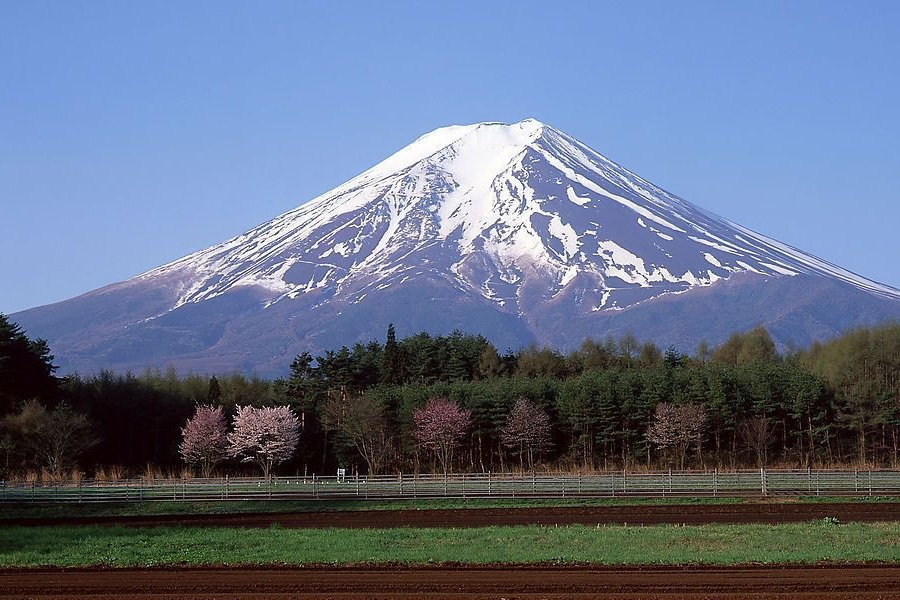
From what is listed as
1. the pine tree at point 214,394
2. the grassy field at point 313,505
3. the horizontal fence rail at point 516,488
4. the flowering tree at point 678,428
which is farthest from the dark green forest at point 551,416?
the grassy field at point 313,505

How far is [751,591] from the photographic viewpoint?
63.9ft

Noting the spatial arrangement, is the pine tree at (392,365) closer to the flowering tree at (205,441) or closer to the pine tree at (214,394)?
the pine tree at (214,394)

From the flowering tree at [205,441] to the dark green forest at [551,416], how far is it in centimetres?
183

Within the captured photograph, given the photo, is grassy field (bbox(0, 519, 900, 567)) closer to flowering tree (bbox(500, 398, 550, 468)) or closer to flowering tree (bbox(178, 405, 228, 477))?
flowering tree (bbox(178, 405, 228, 477))

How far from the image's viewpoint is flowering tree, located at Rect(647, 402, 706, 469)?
70062 millimetres

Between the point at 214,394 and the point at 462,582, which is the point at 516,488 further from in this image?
the point at 214,394

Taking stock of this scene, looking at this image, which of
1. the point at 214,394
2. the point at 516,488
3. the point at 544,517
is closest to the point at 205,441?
the point at 214,394

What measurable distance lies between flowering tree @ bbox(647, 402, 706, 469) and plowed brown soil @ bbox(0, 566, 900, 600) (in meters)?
48.5

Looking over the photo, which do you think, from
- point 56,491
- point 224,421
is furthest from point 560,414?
point 56,491

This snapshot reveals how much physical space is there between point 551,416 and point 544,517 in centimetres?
4192

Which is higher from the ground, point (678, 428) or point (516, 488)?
point (678, 428)

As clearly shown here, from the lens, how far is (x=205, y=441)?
72.5 m

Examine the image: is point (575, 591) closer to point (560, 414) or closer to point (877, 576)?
point (877, 576)

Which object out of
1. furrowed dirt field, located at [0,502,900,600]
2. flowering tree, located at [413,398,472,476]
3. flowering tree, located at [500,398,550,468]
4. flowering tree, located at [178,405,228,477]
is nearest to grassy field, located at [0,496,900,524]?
furrowed dirt field, located at [0,502,900,600]
